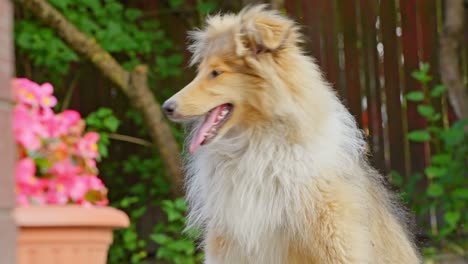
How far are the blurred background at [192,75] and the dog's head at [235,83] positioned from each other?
289 cm

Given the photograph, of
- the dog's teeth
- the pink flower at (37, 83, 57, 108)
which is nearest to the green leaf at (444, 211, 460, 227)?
the dog's teeth

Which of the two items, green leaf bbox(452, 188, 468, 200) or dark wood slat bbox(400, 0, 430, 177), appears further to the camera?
dark wood slat bbox(400, 0, 430, 177)

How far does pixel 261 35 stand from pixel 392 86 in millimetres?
3878

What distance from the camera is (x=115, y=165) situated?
7.11m

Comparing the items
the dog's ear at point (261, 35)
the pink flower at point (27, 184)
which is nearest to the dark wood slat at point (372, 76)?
the dog's ear at point (261, 35)

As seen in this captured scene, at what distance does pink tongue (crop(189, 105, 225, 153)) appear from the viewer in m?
3.31

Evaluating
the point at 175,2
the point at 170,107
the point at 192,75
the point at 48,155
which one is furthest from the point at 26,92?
the point at 192,75

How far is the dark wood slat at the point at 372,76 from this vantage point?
6.98m

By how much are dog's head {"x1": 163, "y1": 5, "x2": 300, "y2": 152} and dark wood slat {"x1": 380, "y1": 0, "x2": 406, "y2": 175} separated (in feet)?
12.1

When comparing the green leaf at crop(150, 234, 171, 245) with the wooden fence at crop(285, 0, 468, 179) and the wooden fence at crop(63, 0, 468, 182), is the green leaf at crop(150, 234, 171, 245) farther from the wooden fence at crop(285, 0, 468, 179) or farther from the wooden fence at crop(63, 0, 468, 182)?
the wooden fence at crop(285, 0, 468, 179)

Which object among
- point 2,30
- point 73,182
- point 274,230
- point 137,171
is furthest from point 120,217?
point 137,171

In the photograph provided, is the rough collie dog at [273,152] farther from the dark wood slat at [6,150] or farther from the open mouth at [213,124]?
the dark wood slat at [6,150]

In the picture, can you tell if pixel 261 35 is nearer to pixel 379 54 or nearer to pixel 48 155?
pixel 48 155

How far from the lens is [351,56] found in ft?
23.1
